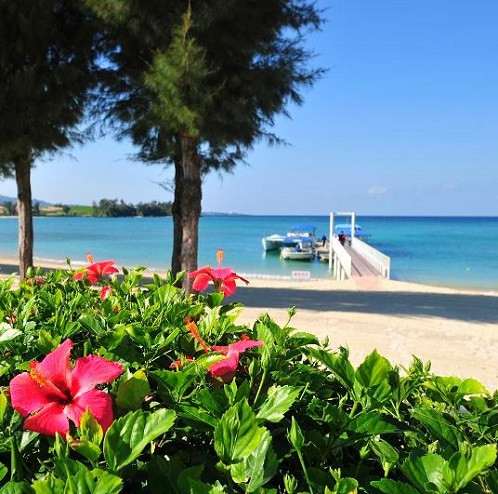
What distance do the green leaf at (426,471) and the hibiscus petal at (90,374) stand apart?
36 centimetres

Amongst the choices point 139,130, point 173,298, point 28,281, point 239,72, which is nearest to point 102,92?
point 139,130

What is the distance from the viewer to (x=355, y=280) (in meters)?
15.4

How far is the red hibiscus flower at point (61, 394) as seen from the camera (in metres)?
0.61

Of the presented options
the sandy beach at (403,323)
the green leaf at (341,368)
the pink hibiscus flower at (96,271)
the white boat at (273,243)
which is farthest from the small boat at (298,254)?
the green leaf at (341,368)

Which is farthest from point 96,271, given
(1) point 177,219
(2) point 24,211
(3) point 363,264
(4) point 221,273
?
(3) point 363,264

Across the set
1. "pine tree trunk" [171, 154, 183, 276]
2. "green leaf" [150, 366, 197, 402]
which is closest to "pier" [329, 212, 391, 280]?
"pine tree trunk" [171, 154, 183, 276]

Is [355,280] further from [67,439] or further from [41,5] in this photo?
[67,439]

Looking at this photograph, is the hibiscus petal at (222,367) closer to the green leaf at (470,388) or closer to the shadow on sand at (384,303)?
the green leaf at (470,388)

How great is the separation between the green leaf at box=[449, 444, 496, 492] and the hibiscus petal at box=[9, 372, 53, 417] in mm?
473

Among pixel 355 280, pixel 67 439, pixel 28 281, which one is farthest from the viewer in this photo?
pixel 355 280

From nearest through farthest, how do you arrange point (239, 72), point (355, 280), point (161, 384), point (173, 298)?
1. point (161, 384)
2. point (173, 298)
3. point (239, 72)
4. point (355, 280)

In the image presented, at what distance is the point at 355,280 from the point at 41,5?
35.7 feet

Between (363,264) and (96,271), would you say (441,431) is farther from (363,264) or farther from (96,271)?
(363,264)

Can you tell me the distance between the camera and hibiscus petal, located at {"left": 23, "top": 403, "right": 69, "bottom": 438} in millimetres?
598
